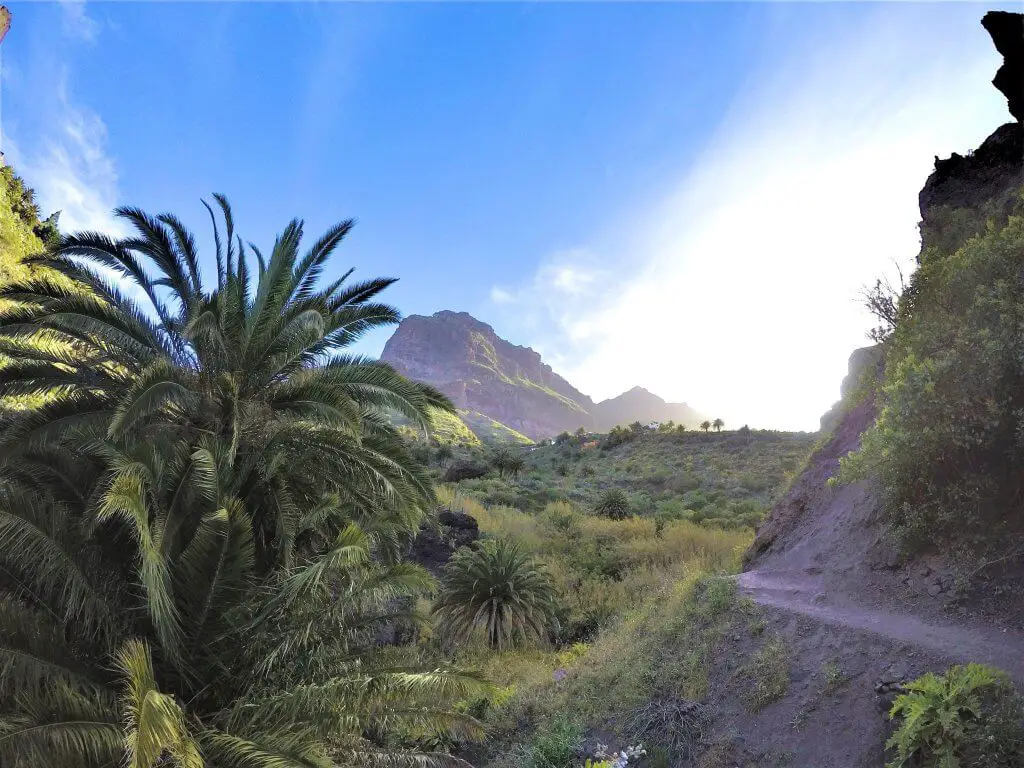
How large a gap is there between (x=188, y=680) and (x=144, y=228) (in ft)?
23.9

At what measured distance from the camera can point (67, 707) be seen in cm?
557

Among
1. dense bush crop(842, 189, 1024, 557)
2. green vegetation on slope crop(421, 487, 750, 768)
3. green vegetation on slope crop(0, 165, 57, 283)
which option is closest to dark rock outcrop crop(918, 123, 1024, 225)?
dense bush crop(842, 189, 1024, 557)

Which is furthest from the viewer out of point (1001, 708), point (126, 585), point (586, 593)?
point (586, 593)

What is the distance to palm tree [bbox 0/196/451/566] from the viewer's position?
8414mm

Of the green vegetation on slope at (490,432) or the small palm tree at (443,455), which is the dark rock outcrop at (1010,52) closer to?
the small palm tree at (443,455)

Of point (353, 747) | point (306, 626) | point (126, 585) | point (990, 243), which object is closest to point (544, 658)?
point (353, 747)

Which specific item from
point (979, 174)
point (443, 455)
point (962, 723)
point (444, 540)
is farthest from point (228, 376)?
point (443, 455)

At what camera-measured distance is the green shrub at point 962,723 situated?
13.7ft

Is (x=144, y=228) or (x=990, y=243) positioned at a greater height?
(x=144, y=228)

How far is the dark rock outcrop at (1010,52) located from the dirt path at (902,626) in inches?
453

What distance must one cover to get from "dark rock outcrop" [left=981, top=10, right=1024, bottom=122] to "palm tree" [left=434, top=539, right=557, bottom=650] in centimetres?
1625

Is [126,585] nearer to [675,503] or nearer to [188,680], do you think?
[188,680]

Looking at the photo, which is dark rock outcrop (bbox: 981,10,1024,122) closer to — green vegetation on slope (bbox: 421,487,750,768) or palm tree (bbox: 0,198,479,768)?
green vegetation on slope (bbox: 421,487,750,768)

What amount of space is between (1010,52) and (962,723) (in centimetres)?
1436
